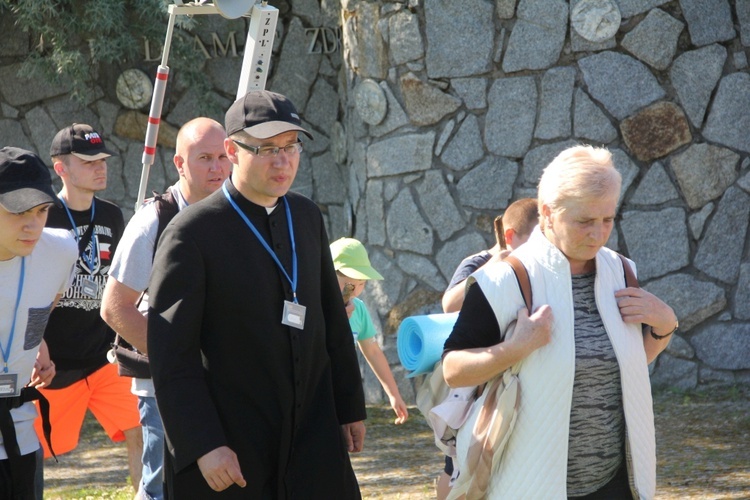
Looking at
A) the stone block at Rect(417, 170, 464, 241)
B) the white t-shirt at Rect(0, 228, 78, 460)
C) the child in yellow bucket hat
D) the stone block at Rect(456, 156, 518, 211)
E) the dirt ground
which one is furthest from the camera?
the stone block at Rect(417, 170, 464, 241)

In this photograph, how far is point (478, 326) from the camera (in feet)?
9.93

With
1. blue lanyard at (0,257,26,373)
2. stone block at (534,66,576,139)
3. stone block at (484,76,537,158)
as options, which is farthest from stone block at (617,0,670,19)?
blue lanyard at (0,257,26,373)

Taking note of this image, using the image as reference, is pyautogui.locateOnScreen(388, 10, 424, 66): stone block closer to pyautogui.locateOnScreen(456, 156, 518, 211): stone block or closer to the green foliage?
pyautogui.locateOnScreen(456, 156, 518, 211): stone block

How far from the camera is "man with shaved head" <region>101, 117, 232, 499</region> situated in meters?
3.94

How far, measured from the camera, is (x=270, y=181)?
3.14m

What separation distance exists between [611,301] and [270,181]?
104 centimetres

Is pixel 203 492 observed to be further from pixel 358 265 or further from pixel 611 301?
pixel 358 265

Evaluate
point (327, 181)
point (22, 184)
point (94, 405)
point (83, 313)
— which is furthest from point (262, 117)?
point (327, 181)

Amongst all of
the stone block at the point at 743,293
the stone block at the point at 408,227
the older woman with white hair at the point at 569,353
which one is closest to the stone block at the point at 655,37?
the stone block at the point at 743,293

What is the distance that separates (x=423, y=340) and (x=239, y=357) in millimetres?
989

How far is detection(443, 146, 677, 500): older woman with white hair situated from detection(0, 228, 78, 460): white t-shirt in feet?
4.58

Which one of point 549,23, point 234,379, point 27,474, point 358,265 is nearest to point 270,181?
point 234,379

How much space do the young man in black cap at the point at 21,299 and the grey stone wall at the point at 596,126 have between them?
4759 millimetres

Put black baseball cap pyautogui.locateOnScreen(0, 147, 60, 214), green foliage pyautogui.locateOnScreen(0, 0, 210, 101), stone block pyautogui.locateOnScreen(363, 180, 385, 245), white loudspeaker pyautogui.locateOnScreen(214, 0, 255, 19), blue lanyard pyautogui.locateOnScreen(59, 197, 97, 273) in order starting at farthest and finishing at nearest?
green foliage pyautogui.locateOnScreen(0, 0, 210, 101) < stone block pyautogui.locateOnScreen(363, 180, 385, 245) < blue lanyard pyautogui.locateOnScreen(59, 197, 97, 273) < white loudspeaker pyautogui.locateOnScreen(214, 0, 255, 19) < black baseball cap pyautogui.locateOnScreen(0, 147, 60, 214)
